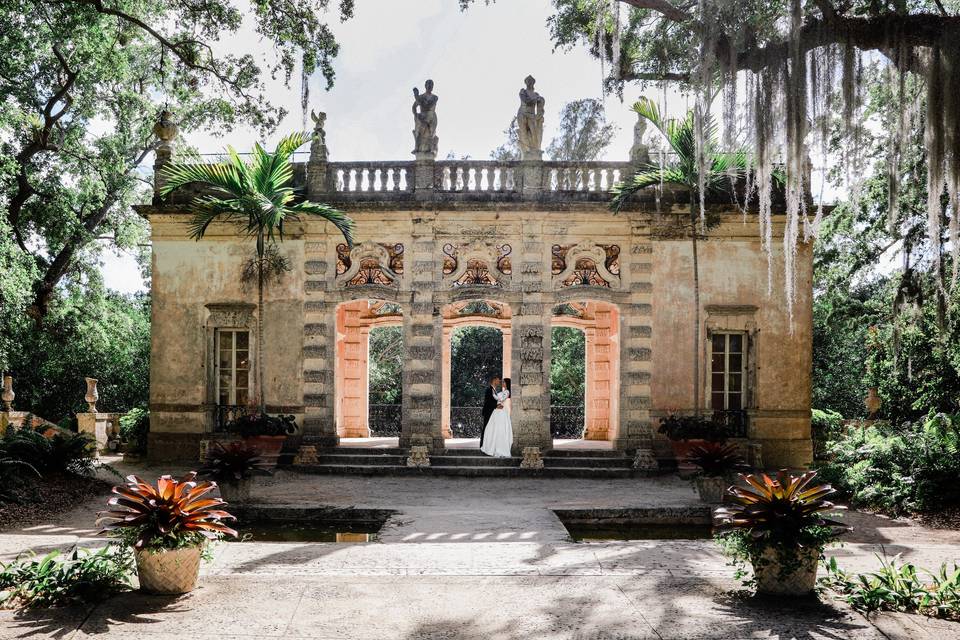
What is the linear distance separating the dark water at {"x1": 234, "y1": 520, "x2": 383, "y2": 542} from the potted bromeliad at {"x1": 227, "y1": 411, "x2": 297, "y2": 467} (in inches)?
153

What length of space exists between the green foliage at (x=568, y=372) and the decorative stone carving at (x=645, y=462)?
12.5 metres

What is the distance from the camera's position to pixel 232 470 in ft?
32.3

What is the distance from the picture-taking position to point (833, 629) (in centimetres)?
512

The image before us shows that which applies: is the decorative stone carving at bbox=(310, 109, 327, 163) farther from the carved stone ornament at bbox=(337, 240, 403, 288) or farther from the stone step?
the stone step

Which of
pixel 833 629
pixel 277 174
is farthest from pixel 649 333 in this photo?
pixel 833 629

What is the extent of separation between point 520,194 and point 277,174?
4255 mm

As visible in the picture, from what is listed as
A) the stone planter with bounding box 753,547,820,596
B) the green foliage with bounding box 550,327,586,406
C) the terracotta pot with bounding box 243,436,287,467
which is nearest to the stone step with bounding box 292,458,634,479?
the terracotta pot with bounding box 243,436,287,467

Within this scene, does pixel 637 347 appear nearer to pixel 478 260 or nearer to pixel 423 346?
pixel 478 260

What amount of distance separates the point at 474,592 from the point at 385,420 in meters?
14.6

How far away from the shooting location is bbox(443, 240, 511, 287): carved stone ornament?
1430 cm

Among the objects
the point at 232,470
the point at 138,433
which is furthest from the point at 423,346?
the point at 138,433

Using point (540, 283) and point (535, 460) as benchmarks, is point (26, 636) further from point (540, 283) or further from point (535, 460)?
point (540, 283)

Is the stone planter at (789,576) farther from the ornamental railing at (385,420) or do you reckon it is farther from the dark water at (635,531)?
the ornamental railing at (385,420)

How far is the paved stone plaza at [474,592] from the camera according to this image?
16.6ft
